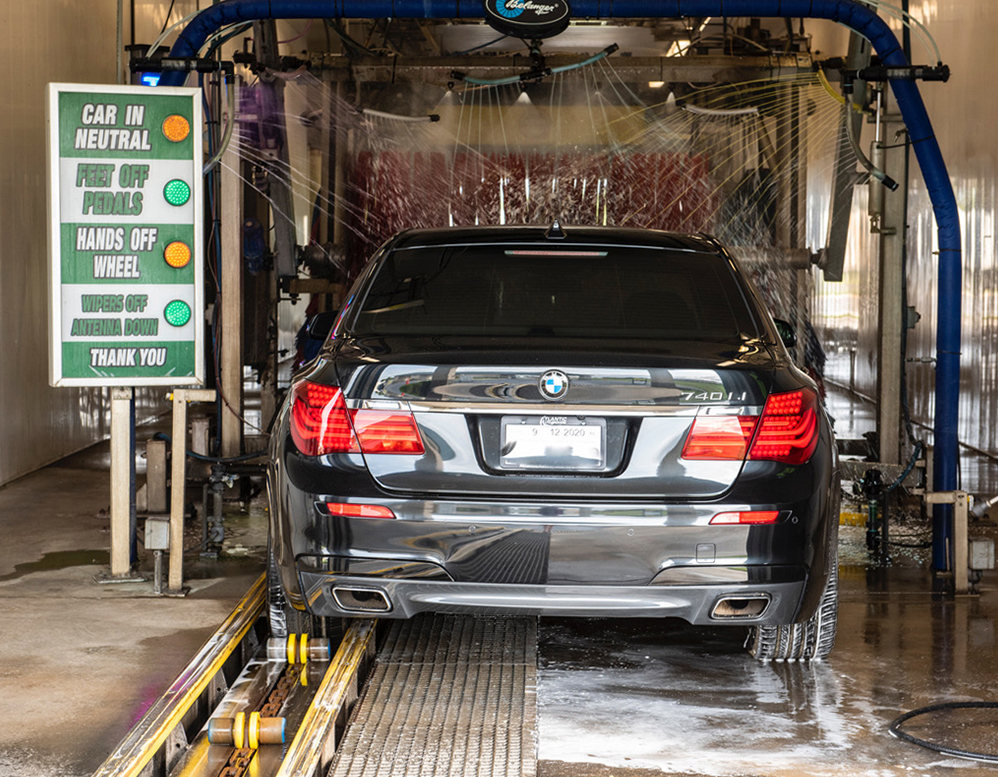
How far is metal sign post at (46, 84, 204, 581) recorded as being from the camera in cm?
505

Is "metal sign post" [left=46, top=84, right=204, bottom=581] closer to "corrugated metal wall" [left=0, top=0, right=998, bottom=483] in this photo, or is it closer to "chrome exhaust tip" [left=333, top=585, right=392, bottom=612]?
"chrome exhaust tip" [left=333, top=585, right=392, bottom=612]

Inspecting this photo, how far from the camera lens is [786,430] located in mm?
3318

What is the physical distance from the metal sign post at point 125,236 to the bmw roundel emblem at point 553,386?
240 cm

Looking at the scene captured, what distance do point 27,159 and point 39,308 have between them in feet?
3.78

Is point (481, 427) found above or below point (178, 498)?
above

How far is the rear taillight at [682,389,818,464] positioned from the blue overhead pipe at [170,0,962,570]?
2.50 meters

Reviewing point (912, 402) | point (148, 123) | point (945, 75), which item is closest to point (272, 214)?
point (148, 123)

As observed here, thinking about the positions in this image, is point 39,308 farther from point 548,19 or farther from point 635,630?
point 635,630

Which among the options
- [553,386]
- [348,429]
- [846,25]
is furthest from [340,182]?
[553,386]

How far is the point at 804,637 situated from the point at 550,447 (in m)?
1.39

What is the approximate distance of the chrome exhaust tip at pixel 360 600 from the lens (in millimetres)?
3348

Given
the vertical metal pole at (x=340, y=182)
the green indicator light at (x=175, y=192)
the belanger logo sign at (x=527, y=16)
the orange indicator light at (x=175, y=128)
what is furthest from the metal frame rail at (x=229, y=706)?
the vertical metal pole at (x=340, y=182)

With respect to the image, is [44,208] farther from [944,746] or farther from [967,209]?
[944,746]

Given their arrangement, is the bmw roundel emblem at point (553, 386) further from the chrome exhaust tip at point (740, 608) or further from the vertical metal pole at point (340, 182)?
the vertical metal pole at point (340, 182)
